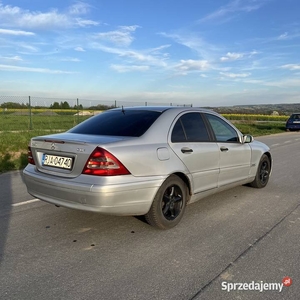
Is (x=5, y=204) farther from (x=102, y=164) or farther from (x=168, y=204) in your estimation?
(x=168, y=204)

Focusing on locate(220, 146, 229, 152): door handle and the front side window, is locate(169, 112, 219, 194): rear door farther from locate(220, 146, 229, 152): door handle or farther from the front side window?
the front side window

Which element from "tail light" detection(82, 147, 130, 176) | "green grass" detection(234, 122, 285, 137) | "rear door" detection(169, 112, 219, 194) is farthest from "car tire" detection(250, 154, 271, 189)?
"green grass" detection(234, 122, 285, 137)

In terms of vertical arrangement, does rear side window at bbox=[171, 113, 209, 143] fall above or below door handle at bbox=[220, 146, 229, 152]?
above

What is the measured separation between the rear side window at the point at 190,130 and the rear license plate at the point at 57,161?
1.32m

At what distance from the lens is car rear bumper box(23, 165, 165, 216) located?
11.2 ft

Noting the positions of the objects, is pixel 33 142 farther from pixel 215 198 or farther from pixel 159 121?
pixel 215 198

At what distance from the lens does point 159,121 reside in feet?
13.6

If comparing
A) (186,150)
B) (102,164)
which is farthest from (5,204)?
(186,150)

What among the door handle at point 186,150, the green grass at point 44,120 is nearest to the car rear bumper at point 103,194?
the door handle at point 186,150

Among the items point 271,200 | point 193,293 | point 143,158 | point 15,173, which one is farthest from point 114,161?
point 15,173

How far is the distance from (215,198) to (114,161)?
2.56 m

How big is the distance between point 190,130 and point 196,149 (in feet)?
0.95

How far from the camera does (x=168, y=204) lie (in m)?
4.06

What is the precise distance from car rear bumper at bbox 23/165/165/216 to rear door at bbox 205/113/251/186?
1.48 m
